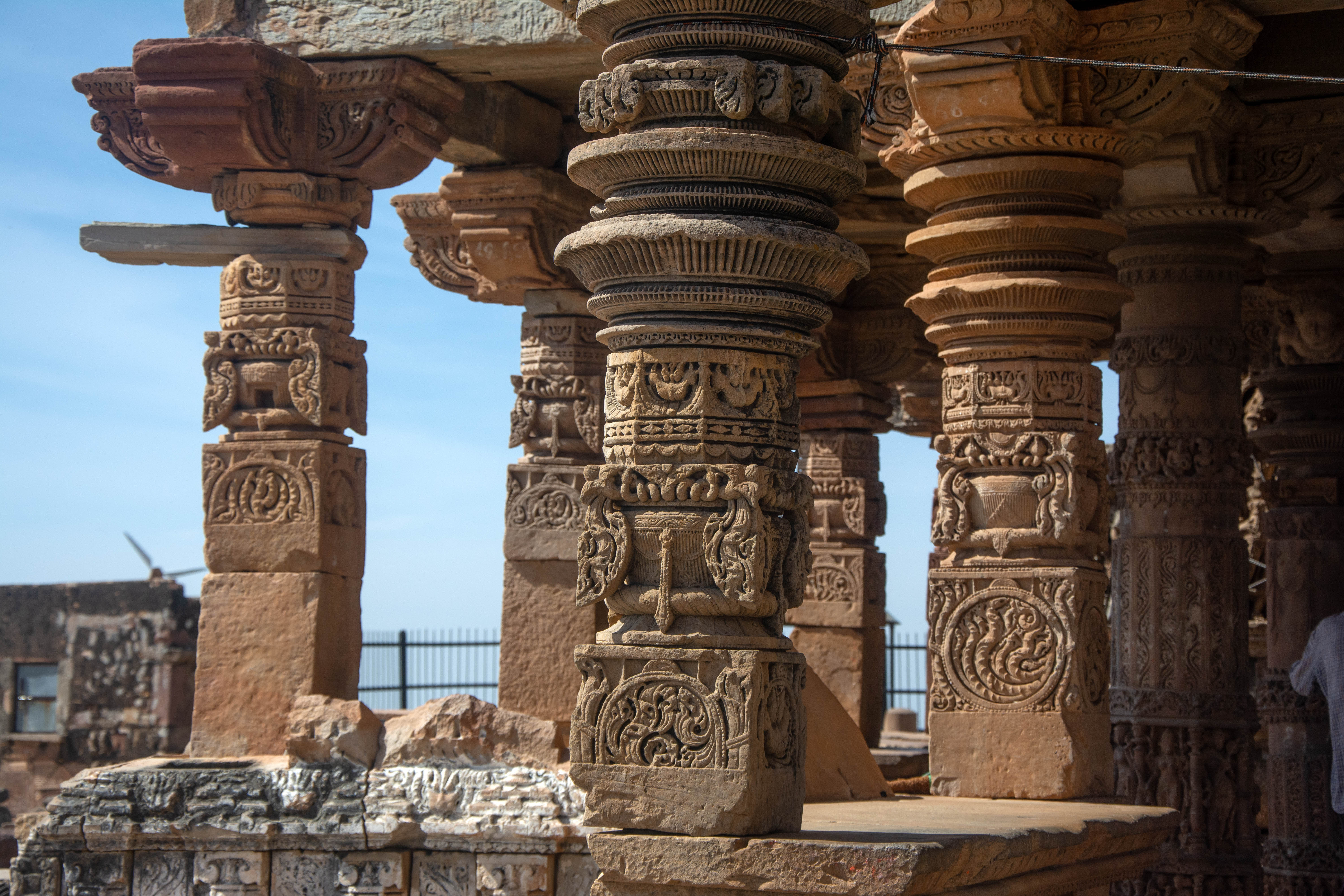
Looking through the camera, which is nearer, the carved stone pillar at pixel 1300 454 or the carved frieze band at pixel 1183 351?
the carved stone pillar at pixel 1300 454

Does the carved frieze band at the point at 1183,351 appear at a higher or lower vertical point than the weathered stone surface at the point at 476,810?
higher

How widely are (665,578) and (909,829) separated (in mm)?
1120

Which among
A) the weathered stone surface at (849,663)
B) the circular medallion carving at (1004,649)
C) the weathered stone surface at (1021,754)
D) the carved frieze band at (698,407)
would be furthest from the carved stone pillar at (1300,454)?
the carved frieze band at (698,407)

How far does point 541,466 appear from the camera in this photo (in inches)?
385

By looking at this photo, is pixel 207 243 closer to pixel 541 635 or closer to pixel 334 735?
pixel 541 635

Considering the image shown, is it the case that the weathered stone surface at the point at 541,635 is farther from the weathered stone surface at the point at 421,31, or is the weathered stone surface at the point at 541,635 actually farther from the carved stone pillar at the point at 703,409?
the carved stone pillar at the point at 703,409

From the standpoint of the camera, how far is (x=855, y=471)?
12453 mm

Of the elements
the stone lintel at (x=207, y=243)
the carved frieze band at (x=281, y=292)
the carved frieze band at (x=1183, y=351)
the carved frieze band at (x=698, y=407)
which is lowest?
the carved frieze band at (x=698, y=407)

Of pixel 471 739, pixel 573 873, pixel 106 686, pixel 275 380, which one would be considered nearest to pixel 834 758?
pixel 573 873

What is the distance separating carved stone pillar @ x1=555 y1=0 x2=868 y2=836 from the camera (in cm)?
407

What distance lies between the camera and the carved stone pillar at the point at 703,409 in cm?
407

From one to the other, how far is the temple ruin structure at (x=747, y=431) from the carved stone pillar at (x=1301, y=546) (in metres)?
0.03

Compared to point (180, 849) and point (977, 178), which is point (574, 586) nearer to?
point (180, 849)

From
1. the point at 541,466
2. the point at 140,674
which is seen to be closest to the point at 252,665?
the point at 541,466
